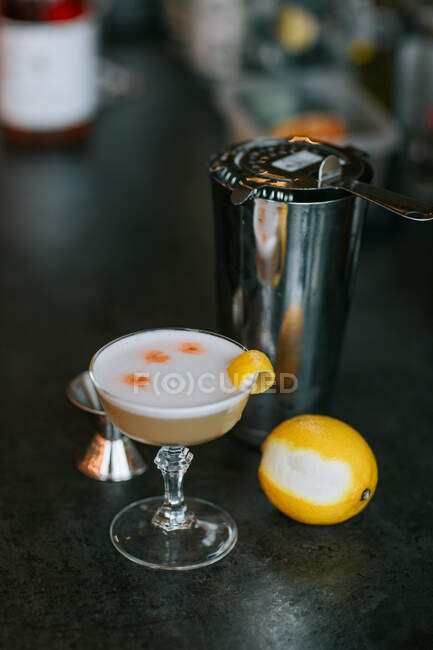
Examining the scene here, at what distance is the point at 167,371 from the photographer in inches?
31.1

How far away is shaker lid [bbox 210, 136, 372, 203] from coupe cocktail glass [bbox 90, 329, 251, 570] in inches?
6.2

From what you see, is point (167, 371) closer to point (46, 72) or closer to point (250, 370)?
point (250, 370)

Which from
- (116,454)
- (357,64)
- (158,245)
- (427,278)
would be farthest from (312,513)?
(357,64)

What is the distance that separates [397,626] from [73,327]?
67 cm

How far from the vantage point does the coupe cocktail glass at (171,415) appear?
75 centimetres

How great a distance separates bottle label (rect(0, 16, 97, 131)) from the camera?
1.85 m

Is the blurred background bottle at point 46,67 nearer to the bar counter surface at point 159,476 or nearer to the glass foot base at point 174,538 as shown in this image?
the bar counter surface at point 159,476

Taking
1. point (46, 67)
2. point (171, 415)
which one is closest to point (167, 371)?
point (171, 415)

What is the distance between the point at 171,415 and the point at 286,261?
0.25 m

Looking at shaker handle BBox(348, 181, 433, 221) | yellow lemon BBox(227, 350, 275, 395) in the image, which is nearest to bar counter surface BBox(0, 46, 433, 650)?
yellow lemon BBox(227, 350, 275, 395)

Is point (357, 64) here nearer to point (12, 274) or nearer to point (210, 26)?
point (210, 26)

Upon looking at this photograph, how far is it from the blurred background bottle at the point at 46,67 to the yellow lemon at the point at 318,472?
1.28m

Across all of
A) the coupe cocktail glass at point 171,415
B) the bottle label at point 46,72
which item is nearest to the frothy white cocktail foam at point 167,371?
the coupe cocktail glass at point 171,415

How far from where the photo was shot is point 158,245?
156 centimetres
